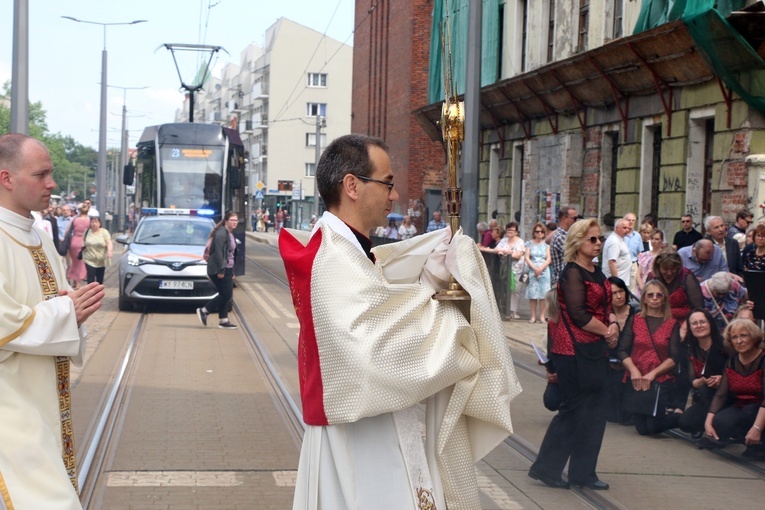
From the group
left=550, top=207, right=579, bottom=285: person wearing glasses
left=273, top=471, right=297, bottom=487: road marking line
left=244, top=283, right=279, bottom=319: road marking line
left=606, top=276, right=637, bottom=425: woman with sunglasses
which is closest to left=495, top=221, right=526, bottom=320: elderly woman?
left=550, top=207, right=579, bottom=285: person wearing glasses

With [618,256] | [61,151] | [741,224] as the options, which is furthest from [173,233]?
[61,151]

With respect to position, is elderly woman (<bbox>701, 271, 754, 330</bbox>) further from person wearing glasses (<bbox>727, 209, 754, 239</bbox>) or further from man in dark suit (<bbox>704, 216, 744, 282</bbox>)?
person wearing glasses (<bbox>727, 209, 754, 239</bbox>)

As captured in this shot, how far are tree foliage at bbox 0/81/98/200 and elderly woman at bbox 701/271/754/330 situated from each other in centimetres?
6409

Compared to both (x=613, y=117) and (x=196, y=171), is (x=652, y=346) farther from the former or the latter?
(x=196, y=171)

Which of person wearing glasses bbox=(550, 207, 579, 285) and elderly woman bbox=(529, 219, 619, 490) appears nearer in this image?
elderly woman bbox=(529, 219, 619, 490)

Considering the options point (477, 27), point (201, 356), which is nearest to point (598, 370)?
point (201, 356)

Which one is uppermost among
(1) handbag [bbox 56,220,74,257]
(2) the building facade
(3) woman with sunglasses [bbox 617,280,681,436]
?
(2) the building facade

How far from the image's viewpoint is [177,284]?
18.6m

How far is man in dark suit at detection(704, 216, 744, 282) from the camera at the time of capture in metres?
12.4

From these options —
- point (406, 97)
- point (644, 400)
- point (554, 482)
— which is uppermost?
point (406, 97)

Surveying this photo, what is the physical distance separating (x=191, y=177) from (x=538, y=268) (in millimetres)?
8639

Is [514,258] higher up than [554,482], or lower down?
higher up

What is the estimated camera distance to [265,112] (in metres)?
98.8

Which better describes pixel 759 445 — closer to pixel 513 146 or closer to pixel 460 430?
pixel 460 430
